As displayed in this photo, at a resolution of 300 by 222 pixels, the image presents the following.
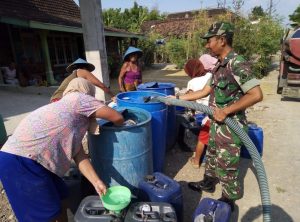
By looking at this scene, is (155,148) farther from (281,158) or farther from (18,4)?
(18,4)

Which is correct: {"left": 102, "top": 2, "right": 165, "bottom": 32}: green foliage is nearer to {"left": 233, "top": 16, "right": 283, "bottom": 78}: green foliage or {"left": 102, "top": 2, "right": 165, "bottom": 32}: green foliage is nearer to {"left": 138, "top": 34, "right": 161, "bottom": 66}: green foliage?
{"left": 138, "top": 34, "right": 161, "bottom": 66}: green foliage

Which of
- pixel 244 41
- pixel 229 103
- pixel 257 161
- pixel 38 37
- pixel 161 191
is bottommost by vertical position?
pixel 161 191

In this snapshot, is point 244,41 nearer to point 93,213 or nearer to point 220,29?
point 220,29

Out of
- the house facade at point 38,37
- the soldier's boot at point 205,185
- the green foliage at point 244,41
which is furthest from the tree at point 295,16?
the soldier's boot at point 205,185

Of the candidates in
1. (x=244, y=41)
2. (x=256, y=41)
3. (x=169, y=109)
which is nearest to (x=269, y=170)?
(x=169, y=109)

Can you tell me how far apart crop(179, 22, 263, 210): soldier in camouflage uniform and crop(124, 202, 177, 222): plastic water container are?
3.36ft

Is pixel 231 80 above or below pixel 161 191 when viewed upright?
above

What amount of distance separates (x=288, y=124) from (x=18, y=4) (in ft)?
36.4

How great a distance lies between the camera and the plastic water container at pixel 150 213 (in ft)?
5.55

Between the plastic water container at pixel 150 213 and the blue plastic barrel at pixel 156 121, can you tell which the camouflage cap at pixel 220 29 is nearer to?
the blue plastic barrel at pixel 156 121

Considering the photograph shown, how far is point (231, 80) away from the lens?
240cm

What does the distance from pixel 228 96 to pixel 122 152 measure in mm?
1161

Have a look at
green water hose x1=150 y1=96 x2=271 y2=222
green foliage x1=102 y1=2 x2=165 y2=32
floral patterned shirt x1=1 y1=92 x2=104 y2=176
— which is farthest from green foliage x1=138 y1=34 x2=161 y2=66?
floral patterned shirt x1=1 y1=92 x2=104 y2=176

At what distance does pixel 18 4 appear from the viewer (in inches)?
423
